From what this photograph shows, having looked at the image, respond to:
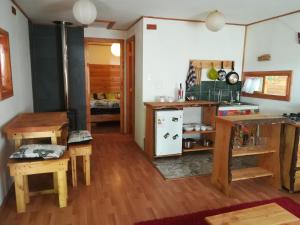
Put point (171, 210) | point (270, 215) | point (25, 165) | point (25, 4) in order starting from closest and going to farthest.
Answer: point (270, 215)
point (25, 165)
point (171, 210)
point (25, 4)

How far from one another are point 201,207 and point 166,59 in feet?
8.12

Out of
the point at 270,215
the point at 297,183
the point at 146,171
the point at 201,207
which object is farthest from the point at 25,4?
the point at 297,183

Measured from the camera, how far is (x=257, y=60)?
4156 mm

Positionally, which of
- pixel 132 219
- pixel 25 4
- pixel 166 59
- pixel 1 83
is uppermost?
pixel 25 4

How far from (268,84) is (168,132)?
6.41 ft

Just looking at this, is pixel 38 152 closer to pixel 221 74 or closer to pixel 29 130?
pixel 29 130

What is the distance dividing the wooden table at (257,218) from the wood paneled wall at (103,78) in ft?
18.8

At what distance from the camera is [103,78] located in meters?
6.91

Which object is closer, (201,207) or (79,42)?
(201,207)

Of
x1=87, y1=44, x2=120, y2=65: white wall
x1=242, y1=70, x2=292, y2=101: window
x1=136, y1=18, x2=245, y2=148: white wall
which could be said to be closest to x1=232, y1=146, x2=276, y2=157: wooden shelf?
x1=242, y1=70, x2=292, y2=101: window

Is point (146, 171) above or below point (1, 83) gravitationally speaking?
below

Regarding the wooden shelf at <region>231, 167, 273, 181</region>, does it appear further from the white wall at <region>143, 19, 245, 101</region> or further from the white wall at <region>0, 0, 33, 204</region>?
the white wall at <region>0, 0, 33, 204</region>

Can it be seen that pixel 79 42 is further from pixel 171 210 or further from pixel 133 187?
pixel 171 210

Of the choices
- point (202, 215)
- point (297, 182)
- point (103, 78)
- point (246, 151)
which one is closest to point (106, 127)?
point (103, 78)
